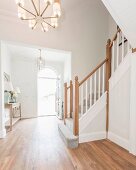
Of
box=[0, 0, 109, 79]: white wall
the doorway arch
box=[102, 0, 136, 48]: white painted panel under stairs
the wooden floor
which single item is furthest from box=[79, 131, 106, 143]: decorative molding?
the doorway arch

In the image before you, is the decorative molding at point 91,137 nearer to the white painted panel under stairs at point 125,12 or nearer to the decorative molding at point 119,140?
the decorative molding at point 119,140

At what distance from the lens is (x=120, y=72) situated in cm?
297

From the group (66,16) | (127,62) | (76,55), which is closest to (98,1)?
(66,16)

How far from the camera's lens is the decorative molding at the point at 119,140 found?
2.75 meters

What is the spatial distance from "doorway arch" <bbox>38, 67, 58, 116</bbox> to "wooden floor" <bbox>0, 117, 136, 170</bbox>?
Answer: 4.14m

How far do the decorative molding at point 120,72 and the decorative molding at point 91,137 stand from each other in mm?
1230

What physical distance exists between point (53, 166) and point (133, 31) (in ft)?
8.54

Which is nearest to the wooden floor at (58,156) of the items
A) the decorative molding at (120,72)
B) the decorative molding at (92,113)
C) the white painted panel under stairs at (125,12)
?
the decorative molding at (92,113)

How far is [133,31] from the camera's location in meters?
2.10

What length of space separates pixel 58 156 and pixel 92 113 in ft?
4.16

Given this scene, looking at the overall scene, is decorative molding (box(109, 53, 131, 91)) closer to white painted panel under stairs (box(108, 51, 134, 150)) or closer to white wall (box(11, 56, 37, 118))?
white painted panel under stairs (box(108, 51, 134, 150))

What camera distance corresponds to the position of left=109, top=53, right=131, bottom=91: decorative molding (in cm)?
278

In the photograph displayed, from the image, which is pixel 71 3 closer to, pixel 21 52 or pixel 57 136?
pixel 21 52

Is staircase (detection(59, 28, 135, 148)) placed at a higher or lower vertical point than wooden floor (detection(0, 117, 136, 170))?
higher
